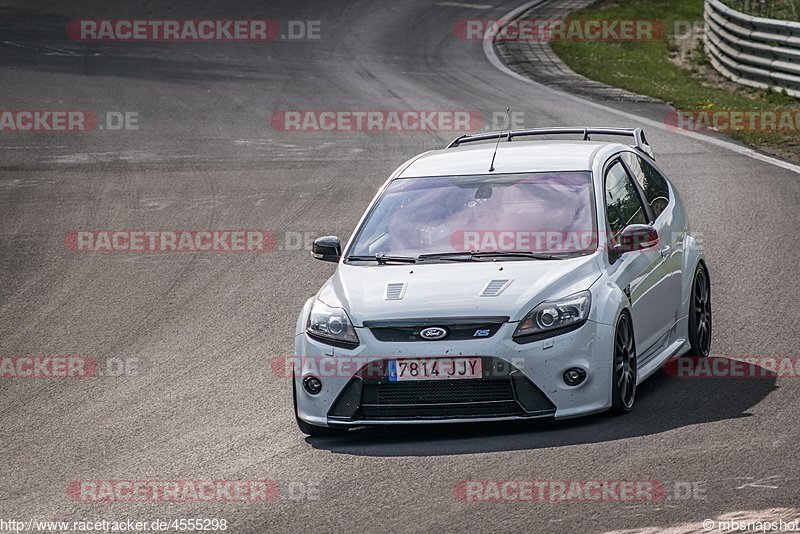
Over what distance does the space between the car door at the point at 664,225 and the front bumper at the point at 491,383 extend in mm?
1424

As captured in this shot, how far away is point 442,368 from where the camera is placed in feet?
26.5

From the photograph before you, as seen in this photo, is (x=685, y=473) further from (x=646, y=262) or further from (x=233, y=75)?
(x=233, y=75)

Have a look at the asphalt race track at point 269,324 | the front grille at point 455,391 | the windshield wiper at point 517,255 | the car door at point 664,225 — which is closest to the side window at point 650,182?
the car door at point 664,225

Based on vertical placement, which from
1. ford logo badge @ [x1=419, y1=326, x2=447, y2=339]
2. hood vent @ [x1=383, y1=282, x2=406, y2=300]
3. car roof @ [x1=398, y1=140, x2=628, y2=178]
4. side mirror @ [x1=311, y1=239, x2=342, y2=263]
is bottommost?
side mirror @ [x1=311, y1=239, x2=342, y2=263]

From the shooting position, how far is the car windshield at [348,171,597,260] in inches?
353

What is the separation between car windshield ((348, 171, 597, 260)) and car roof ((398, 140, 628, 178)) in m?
0.08

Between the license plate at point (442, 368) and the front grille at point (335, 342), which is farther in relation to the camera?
the front grille at point (335, 342)

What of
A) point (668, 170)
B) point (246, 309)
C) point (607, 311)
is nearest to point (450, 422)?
point (607, 311)

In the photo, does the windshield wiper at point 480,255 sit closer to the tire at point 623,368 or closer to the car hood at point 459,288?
the car hood at point 459,288

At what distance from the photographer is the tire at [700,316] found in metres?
9.96

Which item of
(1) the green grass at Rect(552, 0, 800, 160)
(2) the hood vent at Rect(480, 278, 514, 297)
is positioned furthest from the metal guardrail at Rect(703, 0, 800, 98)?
(2) the hood vent at Rect(480, 278, 514, 297)

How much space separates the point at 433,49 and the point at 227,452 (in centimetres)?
2391

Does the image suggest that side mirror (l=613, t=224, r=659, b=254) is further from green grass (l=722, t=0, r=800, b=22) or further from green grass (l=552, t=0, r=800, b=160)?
green grass (l=722, t=0, r=800, b=22)

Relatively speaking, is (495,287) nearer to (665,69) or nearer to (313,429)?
(313,429)
